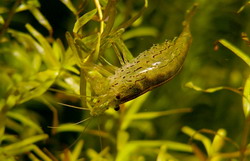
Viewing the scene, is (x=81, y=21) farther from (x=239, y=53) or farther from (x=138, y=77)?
(x=239, y=53)

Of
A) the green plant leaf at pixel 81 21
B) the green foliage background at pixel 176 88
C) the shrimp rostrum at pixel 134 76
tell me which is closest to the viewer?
the green plant leaf at pixel 81 21

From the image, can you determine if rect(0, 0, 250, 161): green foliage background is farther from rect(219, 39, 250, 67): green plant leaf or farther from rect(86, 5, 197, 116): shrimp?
rect(219, 39, 250, 67): green plant leaf

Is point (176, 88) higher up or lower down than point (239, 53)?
higher up

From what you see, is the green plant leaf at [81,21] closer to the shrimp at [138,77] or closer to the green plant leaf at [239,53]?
the shrimp at [138,77]

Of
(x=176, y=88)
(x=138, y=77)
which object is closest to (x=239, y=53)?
(x=138, y=77)

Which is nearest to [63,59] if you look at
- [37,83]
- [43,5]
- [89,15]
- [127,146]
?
[37,83]

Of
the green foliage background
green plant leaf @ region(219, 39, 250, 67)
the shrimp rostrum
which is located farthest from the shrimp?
the green foliage background

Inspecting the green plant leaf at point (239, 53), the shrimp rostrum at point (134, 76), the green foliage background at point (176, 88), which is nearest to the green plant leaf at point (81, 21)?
the shrimp rostrum at point (134, 76)

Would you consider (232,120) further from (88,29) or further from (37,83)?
(37,83)
